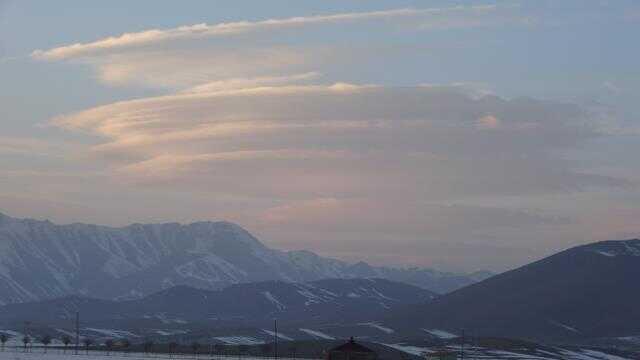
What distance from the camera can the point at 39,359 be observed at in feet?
646

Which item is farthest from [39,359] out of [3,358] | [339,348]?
[339,348]

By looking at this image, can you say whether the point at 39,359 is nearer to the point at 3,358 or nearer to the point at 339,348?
the point at 3,358

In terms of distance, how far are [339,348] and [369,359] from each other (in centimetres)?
443

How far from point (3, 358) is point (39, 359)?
17.9 feet

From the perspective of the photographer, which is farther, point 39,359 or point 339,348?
point 39,359

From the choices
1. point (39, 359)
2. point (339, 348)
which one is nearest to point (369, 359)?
point (339, 348)

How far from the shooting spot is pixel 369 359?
175m

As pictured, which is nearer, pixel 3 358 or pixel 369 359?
pixel 369 359

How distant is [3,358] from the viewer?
196375 mm

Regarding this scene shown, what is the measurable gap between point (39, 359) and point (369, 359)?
55.1m

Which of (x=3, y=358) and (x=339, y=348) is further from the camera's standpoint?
(x=3, y=358)

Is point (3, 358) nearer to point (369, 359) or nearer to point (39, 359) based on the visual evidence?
point (39, 359)

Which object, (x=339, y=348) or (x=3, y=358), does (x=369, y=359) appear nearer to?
(x=339, y=348)

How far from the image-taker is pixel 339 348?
175625 mm
